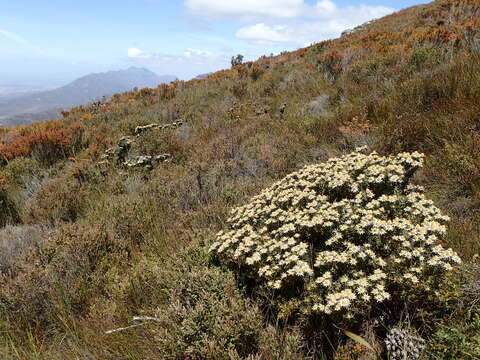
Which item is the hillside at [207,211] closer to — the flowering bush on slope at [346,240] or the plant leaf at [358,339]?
the plant leaf at [358,339]

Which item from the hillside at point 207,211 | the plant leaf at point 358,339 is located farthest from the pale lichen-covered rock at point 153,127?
the plant leaf at point 358,339

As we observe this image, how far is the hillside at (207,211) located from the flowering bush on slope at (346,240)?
20 cm

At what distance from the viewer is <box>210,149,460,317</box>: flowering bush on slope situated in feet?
7.15

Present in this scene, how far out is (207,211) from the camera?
409 centimetres

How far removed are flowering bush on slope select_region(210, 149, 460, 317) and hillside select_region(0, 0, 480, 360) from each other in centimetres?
20

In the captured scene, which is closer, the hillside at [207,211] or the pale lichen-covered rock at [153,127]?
the hillside at [207,211]

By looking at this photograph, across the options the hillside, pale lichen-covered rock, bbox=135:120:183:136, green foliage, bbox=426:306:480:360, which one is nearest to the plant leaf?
the hillside

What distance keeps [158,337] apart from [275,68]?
12.8 m

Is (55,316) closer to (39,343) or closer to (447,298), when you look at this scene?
(39,343)

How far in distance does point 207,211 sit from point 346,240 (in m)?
2.06

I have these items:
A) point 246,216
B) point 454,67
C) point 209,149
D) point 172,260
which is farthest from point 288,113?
point 172,260

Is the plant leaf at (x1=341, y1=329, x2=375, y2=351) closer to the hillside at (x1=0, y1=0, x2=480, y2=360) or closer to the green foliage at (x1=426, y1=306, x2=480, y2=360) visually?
the hillside at (x1=0, y1=0, x2=480, y2=360)

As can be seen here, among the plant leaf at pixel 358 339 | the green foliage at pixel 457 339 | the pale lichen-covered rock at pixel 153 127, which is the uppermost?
the pale lichen-covered rock at pixel 153 127

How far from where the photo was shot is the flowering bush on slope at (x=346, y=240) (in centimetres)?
218
